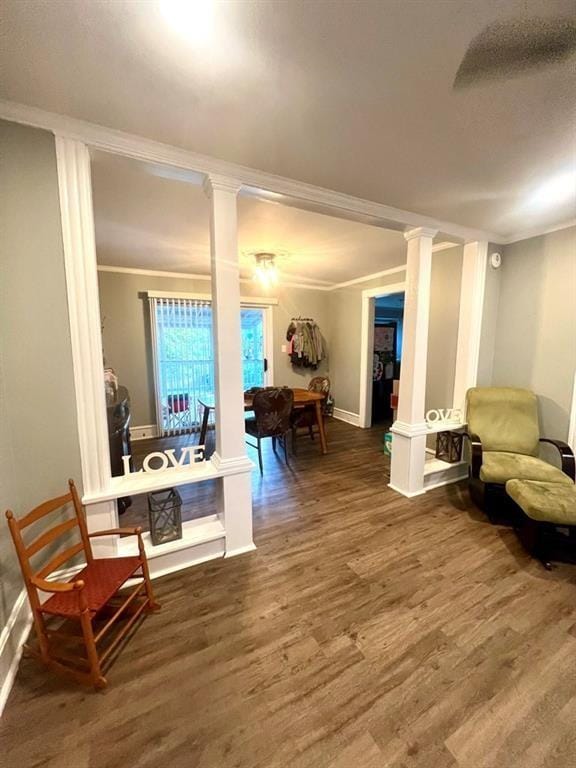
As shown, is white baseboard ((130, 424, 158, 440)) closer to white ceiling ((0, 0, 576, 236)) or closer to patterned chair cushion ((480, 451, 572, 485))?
white ceiling ((0, 0, 576, 236))

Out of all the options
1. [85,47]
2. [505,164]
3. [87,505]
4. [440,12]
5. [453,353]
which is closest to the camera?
[440,12]

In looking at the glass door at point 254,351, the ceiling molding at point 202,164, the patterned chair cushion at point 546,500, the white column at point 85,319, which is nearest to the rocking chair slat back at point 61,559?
the white column at point 85,319

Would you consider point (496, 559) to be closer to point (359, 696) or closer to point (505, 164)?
point (359, 696)

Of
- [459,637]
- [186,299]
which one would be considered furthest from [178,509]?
[186,299]

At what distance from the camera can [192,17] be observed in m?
0.96

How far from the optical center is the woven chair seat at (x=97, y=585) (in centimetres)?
125

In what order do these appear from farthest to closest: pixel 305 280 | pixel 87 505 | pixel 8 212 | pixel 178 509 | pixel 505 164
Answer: pixel 305 280 < pixel 178 509 < pixel 505 164 < pixel 87 505 < pixel 8 212

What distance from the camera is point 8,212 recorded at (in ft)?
4.50

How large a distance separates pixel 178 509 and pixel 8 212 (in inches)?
68.1

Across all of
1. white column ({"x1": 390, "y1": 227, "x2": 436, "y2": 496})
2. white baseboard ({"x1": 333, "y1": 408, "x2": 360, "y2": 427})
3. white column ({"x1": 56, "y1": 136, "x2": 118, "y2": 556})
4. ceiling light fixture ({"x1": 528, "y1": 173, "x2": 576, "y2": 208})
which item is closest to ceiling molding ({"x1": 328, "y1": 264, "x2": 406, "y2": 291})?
white column ({"x1": 390, "y1": 227, "x2": 436, "y2": 496})

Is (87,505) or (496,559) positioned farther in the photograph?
(496,559)

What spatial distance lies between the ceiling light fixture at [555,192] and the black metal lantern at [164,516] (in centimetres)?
309

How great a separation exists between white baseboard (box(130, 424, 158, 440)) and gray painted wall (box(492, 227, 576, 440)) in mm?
4478

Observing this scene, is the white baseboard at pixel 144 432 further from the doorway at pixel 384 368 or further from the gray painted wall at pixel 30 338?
the doorway at pixel 384 368
